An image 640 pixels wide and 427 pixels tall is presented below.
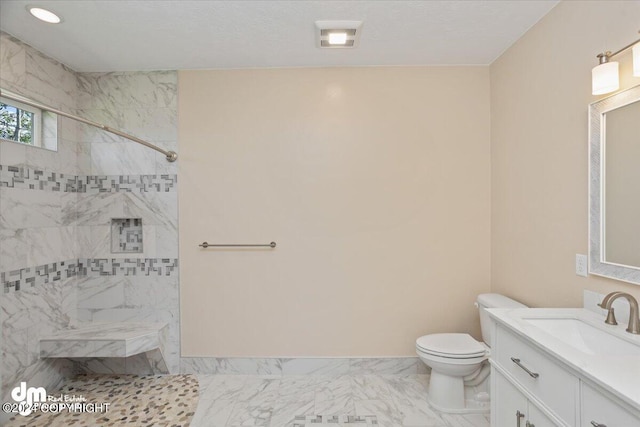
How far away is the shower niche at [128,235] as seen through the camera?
8.73 feet

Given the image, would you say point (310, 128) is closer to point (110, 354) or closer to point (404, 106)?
point (404, 106)

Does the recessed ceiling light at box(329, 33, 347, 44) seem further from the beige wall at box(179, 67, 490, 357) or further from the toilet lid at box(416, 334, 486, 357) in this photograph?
the toilet lid at box(416, 334, 486, 357)

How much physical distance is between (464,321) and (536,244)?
0.87 metres

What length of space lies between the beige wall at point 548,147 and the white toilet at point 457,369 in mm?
322

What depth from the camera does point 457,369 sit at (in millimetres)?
2037

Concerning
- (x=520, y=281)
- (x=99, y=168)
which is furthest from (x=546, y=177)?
(x=99, y=168)

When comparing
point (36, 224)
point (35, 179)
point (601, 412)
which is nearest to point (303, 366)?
point (601, 412)

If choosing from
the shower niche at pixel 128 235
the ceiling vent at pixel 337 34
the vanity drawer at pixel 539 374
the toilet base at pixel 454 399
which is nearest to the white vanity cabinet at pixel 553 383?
the vanity drawer at pixel 539 374

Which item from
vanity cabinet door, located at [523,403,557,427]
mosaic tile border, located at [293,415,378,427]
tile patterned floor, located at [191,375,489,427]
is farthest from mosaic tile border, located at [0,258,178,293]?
vanity cabinet door, located at [523,403,557,427]

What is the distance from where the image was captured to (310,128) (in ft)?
8.38

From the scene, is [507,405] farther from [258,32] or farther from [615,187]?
[258,32]

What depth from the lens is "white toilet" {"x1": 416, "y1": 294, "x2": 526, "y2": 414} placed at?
203cm

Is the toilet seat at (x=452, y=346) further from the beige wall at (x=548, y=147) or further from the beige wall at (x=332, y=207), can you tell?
the beige wall at (x=548, y=147)

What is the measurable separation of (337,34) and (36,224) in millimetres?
2361
